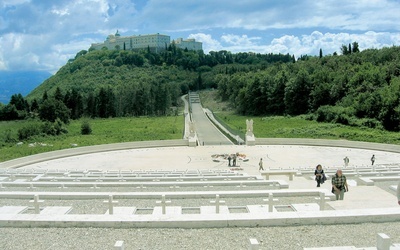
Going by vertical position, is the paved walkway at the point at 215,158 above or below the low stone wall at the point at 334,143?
below

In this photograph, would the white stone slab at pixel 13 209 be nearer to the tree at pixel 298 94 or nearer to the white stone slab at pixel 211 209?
the white stone slab at pixel 211 209

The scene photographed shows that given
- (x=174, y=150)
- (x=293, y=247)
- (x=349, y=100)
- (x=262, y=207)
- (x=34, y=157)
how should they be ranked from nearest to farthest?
(x=293, y=247), (x=262, y=207), (x=34, y=157), (x=174, y=150), (x=349, y=100)

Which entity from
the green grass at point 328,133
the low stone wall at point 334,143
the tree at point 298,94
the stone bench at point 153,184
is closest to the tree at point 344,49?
the tree at point 298,94

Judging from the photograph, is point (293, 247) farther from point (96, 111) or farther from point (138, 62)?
point (138, 62)

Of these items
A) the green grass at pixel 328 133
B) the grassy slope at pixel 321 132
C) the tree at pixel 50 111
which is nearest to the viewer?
the green grass at pixel 328 133

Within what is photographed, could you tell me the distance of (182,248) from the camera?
27.1 ft

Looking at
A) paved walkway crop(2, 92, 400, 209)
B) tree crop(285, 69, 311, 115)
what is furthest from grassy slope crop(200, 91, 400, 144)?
paved walkway crop(2, 92, 400, 209)

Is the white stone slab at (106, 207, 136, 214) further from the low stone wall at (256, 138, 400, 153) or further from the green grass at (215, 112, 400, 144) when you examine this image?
the green grass at (215, 112, 400, 144)

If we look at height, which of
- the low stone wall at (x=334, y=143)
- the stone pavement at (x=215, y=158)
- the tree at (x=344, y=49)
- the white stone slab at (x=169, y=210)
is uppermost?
the tree at (x=344, y=49)

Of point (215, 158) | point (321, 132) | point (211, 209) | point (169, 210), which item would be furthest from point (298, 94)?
point (169, 210)

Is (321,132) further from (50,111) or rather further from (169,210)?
(50,111)

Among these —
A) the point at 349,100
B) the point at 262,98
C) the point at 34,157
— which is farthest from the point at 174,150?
the point at 262,98

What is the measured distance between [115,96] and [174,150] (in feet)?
195

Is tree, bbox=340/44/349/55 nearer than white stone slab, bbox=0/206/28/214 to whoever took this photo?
No
